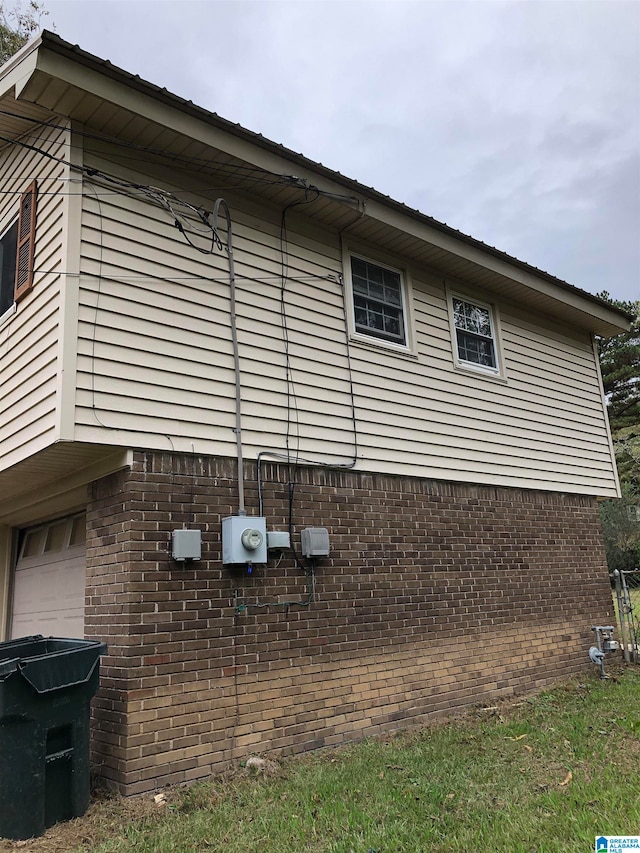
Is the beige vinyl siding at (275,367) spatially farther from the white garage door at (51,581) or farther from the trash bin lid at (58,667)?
the white garage door at (51,581)

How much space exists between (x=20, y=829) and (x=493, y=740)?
3939 millimetres

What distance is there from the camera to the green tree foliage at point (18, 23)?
16953 mm

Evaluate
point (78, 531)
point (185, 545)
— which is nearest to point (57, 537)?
point (78, 531)

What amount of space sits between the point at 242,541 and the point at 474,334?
505cm

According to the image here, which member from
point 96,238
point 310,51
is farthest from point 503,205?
point 96,238

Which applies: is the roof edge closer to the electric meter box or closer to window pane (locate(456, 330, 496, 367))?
window pane (locate(456, 330, 496, 367))

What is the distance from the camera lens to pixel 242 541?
564cm

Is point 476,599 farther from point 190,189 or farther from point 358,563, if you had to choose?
point 190,189

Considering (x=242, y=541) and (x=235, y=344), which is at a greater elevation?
(x=235, y=344)

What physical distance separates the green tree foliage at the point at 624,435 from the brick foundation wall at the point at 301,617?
1385 cm

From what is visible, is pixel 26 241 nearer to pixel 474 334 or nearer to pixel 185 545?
pixel 185 545

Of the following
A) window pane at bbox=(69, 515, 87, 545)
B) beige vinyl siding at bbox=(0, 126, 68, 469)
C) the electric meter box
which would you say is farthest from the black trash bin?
window pane at bbox=(69, 515, 87, 545)

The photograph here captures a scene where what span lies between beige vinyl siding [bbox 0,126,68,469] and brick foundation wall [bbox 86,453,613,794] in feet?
2.49

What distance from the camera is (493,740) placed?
19.9 feet
